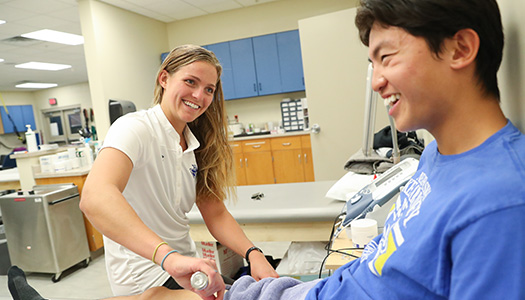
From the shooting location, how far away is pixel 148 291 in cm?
118

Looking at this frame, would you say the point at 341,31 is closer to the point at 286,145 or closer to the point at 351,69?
the point at 351,69

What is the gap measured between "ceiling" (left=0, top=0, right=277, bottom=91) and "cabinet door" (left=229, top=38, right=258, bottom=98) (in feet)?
1.84

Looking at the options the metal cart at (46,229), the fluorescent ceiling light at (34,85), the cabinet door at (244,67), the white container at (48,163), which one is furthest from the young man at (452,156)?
the fluorescent ceiling light at (34,85)

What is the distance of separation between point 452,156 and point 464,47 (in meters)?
0.18

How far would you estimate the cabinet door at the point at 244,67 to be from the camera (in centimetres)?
514

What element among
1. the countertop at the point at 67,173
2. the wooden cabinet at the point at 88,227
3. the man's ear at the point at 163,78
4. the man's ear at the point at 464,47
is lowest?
the wooden cabinet at the point at 88,227

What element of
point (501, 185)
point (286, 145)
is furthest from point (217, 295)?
point (286, 145)

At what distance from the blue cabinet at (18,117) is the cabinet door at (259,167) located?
752cm

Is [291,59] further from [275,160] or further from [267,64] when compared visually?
[275,160]

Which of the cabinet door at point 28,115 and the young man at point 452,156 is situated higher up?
the cabinet door at point 28,115

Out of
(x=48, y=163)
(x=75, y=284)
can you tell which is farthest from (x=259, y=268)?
(x=48, y=163)

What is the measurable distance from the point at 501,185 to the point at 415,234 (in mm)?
161

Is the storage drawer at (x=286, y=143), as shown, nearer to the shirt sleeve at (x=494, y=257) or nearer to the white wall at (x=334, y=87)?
the white wall at (x=334, y=87)

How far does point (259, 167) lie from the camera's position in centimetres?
493
